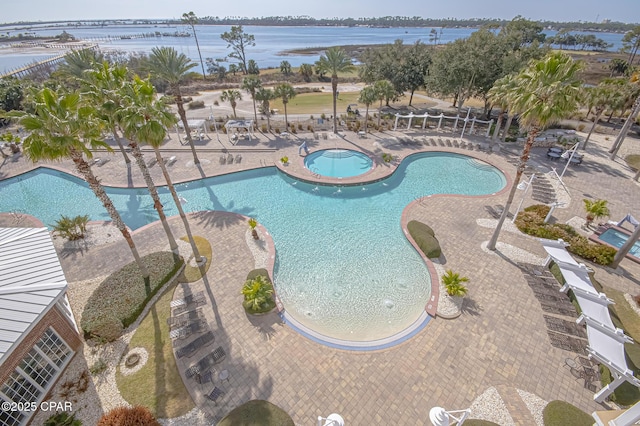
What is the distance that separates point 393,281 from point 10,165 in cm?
4202

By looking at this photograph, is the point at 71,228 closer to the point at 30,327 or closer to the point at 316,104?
the point at 30,327

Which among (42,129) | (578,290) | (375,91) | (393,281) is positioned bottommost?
(393,281)

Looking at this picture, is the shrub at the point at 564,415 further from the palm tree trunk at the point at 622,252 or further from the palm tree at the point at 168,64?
the palm tree at the point at 168,64

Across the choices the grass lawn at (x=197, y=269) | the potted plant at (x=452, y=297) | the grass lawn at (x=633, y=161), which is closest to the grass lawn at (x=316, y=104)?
the grass lawn at (x=197, y=269)

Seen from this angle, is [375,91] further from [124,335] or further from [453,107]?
[124,335]

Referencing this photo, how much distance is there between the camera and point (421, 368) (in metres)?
12.2

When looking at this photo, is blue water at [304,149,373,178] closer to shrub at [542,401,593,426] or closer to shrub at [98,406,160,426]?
shrub at [542,401,593,426]

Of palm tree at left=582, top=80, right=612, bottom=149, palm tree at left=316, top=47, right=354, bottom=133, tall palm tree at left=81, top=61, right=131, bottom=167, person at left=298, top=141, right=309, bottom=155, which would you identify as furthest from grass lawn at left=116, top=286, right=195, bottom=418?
palm tree at left=582, top=80, right=612, bottom=149

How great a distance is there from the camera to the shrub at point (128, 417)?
32.2 feet

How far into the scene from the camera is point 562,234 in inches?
732

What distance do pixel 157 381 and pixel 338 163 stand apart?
81.1ft

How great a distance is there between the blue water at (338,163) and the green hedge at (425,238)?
10235 millimetres

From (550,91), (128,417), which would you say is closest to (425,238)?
(550,91)

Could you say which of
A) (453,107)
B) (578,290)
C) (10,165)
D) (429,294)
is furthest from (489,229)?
(10,165)
